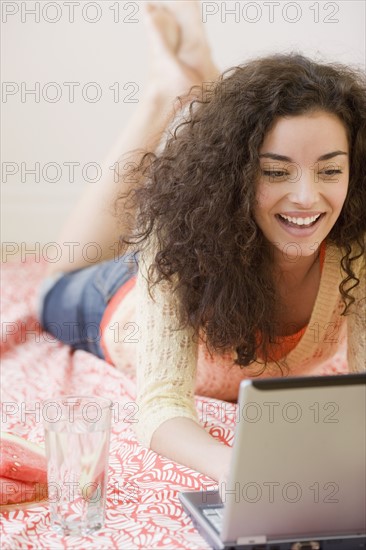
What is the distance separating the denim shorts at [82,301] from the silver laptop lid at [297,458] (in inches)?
43.6

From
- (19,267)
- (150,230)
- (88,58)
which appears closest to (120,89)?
(88,58)

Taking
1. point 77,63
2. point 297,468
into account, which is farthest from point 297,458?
point 77,63

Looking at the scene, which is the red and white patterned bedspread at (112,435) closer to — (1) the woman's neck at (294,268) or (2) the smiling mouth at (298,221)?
(1) the woman's neck at (294,268)

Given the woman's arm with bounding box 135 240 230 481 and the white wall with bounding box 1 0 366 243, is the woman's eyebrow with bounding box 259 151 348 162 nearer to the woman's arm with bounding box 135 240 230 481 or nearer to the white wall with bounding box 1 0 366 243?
the woman's arm with bounding box 135 240 230 481

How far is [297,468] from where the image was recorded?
81 centimetres

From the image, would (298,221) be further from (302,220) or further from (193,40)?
(193,40)

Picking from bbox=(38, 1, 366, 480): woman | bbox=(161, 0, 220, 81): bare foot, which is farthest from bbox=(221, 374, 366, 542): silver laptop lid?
bbox=(161, 0, 220, 81): bare foot

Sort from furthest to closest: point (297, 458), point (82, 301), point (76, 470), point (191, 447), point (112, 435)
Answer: point (82, 301) → point (112, 435) → point (191, 447) → point (76, 470) → point (297, 458)

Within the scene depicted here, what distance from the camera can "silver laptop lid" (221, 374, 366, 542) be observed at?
77 cm

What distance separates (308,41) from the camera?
2926 mm

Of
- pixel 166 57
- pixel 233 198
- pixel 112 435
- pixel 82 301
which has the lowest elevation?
pixel 112 435

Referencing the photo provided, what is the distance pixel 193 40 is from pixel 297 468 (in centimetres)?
181

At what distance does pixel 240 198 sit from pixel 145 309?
0.26 metres

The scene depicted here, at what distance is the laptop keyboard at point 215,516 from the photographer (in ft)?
2.90
